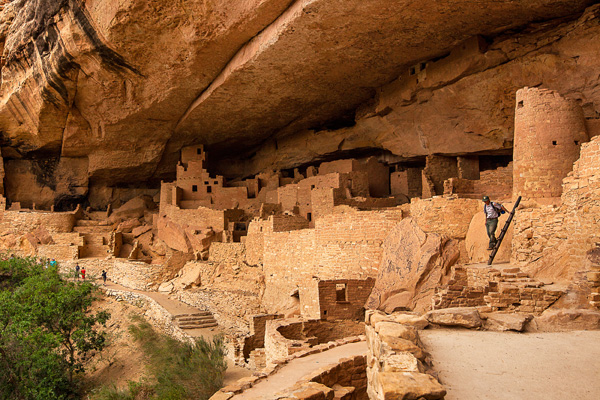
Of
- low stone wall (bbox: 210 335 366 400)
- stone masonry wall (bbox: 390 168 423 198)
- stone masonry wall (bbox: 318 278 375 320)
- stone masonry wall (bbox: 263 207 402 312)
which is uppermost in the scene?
stone masonry wall (bbox: 390 168 423 198)

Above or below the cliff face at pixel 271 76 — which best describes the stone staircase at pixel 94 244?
below

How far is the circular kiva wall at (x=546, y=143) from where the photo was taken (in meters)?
8.67

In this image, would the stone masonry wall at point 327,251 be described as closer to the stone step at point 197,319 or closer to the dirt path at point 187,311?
the dirt path at point 187,311

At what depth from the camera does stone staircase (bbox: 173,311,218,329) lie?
1374 centimetres

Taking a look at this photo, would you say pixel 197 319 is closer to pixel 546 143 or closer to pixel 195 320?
pixel 195 320

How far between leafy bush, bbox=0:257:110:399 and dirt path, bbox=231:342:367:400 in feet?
27.6

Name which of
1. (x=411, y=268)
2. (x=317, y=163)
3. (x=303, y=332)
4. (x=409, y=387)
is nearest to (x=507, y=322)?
(x=409, y=387)

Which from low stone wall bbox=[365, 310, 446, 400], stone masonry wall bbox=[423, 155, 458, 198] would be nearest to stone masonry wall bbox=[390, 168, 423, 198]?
stone masonry wall bbox=[423, 155, 458, 198]

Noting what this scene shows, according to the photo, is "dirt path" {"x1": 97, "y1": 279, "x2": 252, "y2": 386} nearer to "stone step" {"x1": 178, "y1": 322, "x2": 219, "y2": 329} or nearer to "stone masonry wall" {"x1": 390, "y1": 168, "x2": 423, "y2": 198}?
"stone step" {"x1": 178, "y1": 322, "x2": 219, "y2": 329}

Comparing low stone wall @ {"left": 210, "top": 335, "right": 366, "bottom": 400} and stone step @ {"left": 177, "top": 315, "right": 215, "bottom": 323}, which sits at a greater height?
low stone wall @ {"left": 210, "top": 335, "right": 366, "bottom": 400}

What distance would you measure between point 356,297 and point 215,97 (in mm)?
10643

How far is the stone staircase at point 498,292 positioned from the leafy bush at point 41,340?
423 inches

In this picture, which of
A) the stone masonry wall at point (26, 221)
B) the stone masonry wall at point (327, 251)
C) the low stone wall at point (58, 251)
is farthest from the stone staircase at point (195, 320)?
the stone masonry wall at point (26, 221)

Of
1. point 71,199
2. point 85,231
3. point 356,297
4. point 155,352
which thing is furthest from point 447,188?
point 71,199
